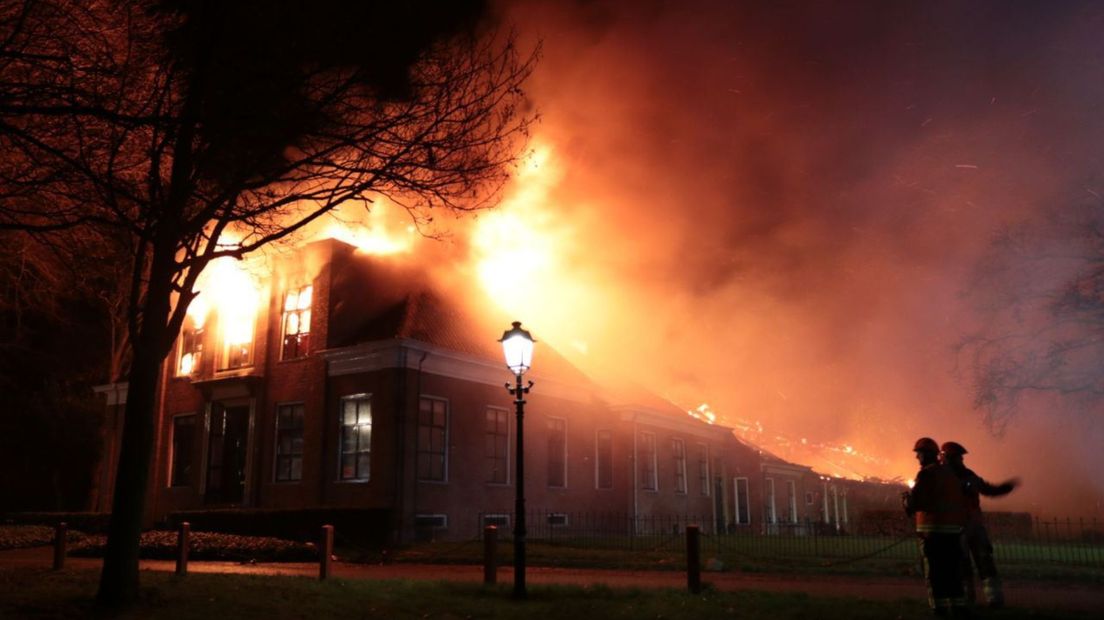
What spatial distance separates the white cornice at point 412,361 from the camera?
893 inches

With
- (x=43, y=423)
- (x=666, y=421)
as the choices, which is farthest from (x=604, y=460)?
(x=43, y=423)

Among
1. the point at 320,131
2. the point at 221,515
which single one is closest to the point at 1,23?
the point at 320,131

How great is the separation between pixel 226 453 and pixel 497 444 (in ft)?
28.7

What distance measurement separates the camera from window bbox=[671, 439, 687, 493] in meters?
34.8

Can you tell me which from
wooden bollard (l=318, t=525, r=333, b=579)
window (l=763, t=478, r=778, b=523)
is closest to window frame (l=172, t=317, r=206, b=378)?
wooden bollard (l=318, t=525, r=333, b=579)

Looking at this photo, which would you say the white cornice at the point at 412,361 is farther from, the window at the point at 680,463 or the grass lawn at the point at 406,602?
the window at the point at 680,463

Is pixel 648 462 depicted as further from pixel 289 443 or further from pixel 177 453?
pixel 177 453

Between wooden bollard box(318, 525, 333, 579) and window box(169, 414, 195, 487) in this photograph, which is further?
window box(169, 414, 195, 487)

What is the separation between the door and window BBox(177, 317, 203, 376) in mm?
2136

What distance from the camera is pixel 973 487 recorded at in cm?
1005

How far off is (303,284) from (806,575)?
17.4 m

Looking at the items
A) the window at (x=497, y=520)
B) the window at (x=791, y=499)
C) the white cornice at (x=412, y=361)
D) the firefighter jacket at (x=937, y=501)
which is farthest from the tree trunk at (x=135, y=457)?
the window at (x=791, y=499)

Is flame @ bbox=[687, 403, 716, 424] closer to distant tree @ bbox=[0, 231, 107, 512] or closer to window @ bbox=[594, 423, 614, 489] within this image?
window @ bbox=[594, 423, 614, 489]

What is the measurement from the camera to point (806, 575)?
14523mm
